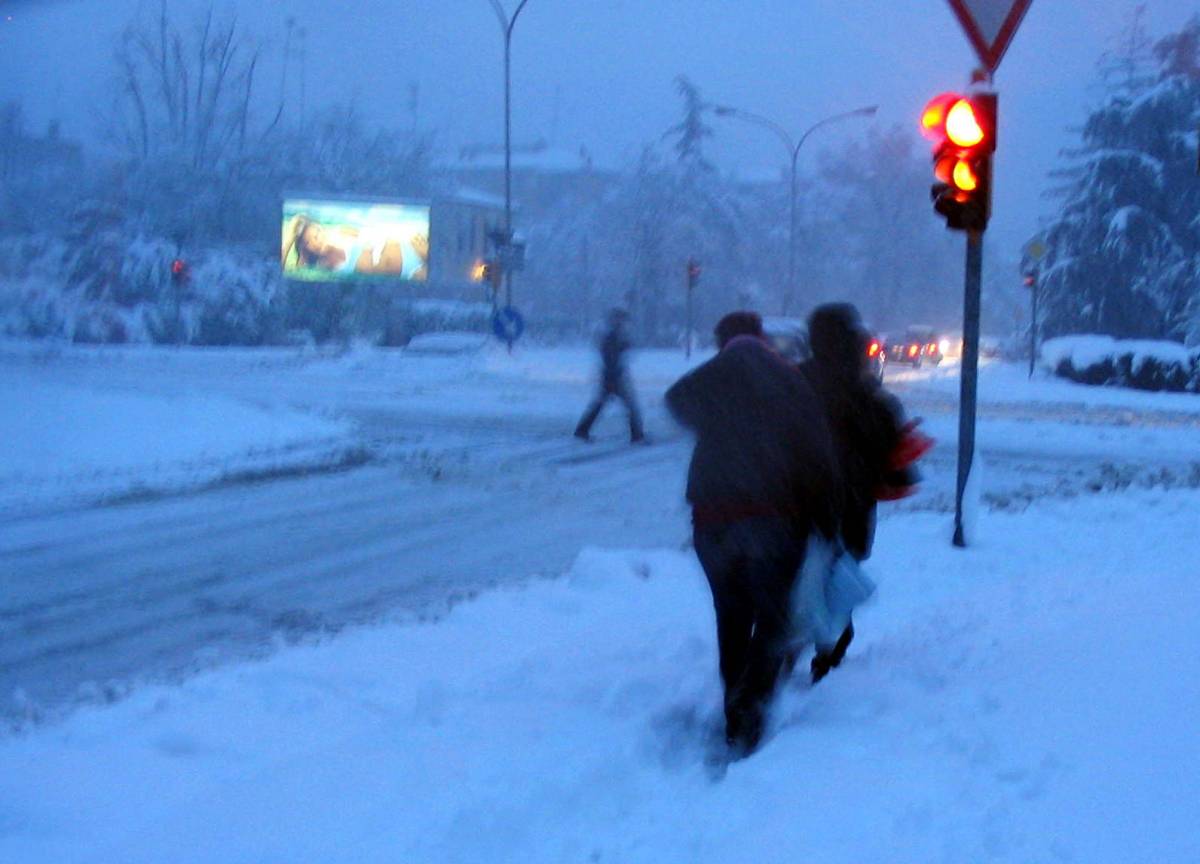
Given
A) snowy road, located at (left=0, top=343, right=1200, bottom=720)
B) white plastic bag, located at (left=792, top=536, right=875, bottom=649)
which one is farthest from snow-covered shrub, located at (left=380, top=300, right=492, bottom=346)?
white plastic bag, located at (left=792, top=536, right=875, bottom=649)

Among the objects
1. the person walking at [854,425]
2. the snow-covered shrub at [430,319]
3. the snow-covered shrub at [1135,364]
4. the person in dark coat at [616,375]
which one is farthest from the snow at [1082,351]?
the person walking at [854,425]

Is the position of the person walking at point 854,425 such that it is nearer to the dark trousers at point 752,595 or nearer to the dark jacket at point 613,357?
the dark trousers at point 752,595

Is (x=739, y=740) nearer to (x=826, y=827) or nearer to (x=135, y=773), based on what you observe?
(x=826, y=827)

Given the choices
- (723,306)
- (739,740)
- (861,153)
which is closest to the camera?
(739,740)

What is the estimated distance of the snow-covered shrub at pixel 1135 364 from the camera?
33.6m

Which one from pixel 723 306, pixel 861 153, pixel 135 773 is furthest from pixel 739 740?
pixel 861 153

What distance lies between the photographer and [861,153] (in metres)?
79.8

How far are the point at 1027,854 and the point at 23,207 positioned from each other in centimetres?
5580

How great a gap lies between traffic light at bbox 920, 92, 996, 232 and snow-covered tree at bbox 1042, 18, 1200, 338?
129ft

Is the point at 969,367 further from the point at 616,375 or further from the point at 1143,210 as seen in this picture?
the point at 1143,210

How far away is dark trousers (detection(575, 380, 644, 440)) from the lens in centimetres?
1786

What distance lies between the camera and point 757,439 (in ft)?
16.3

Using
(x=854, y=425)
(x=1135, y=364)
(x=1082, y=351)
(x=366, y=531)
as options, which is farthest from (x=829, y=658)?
(x=1082, y=351)

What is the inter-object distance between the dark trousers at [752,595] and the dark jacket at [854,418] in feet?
2.77
